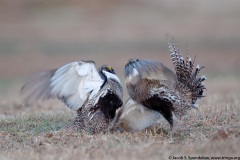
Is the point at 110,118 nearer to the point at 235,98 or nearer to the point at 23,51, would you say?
the point at 235,98

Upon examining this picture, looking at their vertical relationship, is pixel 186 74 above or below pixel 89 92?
above

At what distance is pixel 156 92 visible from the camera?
6.75 meters

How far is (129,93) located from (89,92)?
0.62 m

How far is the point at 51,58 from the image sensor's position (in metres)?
22.2

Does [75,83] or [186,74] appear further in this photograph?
[75,83]

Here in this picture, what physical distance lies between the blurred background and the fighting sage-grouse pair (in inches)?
234

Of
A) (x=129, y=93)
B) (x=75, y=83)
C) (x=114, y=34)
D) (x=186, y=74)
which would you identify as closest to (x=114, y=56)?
(x=114, y=34)

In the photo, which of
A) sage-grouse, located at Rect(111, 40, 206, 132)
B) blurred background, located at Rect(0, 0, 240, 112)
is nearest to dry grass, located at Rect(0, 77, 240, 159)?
sage-grouse, located at Rect(111, 40, 206, 132)

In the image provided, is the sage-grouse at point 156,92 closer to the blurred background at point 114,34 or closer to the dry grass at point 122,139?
the dry grass at point 122,139

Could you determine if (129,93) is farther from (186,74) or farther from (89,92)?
(186,74)

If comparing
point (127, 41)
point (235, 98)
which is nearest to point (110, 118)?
point (235, 98)

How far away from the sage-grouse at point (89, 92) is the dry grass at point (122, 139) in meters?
0.35

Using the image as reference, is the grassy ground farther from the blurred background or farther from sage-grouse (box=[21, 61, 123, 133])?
sage-grouse (box=[21, 61, 123, 133])

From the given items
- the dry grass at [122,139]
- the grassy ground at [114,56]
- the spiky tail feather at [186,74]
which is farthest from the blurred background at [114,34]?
the spiky tail feather at [186,74]
